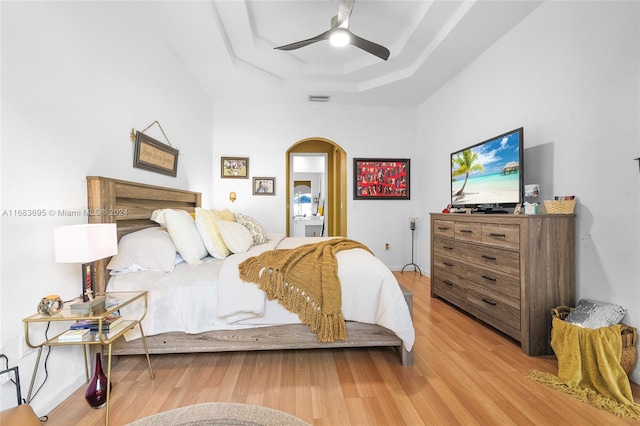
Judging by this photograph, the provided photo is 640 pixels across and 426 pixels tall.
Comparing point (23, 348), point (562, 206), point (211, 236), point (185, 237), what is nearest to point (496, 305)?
point (562, 206)

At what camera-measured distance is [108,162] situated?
2.03 meters

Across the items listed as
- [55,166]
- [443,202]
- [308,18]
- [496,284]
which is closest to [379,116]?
[443,202]

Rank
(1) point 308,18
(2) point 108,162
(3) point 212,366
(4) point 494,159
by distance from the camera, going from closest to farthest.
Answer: (3) point 212,366
(2) point 108,162
(4) point 494,159
(1) point 308,18

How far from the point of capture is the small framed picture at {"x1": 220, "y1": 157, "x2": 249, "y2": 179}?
176 inches

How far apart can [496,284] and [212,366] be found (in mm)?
2278

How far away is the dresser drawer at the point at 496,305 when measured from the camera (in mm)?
2092

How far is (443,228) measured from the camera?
309 cm

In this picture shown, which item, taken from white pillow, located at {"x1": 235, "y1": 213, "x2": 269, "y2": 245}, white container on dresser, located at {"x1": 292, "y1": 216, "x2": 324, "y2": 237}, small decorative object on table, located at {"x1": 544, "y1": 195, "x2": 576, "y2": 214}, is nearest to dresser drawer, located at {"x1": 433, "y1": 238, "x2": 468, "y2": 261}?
Result: small decorative object on table, located at {"x1": 544, "y1": 195, "x2": 576, "y2": 214}

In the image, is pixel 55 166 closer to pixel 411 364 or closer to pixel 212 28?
pixel 212 28

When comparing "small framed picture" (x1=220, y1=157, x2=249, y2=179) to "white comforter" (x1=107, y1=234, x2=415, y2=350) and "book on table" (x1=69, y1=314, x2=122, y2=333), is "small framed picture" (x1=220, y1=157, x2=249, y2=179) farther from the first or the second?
"book on table" (x1=69, y1=314, x2=122, y2=333)

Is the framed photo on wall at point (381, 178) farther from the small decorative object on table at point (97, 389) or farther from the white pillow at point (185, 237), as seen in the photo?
the small decorative object on table at point (97, 389)

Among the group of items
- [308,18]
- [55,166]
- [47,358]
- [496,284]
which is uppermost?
[308,18]

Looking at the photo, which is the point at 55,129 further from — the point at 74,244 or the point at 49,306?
the point at 49,306

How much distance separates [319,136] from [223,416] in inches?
158
